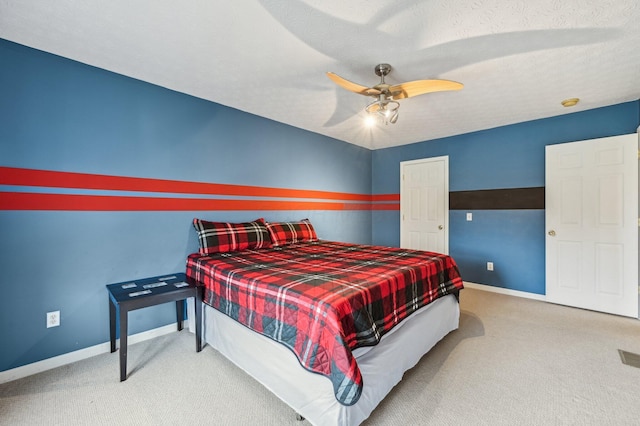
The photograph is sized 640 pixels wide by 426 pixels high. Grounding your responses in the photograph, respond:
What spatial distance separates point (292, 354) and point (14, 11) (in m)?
2.66

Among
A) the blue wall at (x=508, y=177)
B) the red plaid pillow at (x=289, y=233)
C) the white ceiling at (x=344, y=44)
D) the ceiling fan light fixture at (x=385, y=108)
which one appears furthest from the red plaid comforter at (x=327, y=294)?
the blue wall at (x=508, y=177)

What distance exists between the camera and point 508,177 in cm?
381

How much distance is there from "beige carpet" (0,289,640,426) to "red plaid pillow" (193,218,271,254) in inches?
34.8

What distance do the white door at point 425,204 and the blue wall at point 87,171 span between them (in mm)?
2985

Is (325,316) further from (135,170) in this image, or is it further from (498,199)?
(498,199)

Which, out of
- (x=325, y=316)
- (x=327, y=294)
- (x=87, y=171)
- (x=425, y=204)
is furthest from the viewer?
(x=425, y=204)

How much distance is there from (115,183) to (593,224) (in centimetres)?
499

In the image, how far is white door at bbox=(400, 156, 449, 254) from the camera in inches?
173

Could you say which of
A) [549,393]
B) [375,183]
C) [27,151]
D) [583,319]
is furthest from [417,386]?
[375,183]

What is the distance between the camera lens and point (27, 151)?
2020 mm

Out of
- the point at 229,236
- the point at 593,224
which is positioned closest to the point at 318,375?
the point at 229,236

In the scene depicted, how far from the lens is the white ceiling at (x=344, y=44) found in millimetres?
1646

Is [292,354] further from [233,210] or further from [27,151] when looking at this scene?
[27,151]

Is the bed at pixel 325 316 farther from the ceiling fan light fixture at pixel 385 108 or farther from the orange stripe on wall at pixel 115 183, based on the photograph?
the ceiling fan light fixture at pixel 385 108
